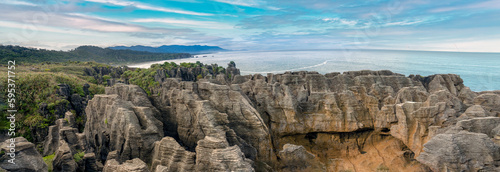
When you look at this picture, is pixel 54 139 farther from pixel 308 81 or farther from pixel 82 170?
pixel 308 81

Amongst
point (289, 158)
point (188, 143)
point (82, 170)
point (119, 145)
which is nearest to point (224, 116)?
point (188, 143)

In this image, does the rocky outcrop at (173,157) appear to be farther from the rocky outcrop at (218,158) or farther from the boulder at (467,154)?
the boulder at (467,154)

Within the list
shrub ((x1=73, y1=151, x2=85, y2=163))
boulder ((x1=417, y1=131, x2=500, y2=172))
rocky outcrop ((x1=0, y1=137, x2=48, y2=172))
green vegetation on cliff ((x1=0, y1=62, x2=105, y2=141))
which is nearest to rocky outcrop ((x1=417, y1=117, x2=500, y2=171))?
boulder ((x1=417, y1=131, x2=500, y2=172))

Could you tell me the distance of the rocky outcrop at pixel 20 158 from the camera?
34.0ft

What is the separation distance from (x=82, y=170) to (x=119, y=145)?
8.48 feet

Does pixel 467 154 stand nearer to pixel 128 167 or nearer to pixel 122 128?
pixel 128 167

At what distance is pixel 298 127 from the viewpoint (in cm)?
2425

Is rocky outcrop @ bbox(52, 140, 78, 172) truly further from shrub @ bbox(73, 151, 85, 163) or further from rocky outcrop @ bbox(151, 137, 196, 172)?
rocky outcrop @ bbox(151, 137, 196, 172)

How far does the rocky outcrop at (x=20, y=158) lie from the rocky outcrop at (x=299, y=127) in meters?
2.78

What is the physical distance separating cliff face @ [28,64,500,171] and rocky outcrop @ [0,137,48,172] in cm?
278

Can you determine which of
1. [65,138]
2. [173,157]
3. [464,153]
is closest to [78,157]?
[65,138]

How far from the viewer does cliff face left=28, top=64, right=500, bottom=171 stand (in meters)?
14.2

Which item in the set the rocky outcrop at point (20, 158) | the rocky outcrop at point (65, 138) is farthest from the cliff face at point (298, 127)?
the rocky outcrop at point (20, 158)

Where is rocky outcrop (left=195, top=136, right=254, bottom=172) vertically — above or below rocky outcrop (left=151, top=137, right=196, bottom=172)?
above
